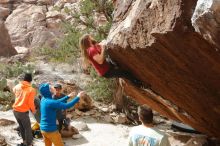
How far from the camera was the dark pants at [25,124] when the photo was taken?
8320 mm

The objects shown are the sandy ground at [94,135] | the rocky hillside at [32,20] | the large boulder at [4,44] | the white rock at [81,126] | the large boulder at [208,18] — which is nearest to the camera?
the large boulder at [208,18]

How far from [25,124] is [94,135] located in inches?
109

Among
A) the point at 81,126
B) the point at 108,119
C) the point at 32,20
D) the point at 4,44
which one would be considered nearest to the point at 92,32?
the point at 108,119

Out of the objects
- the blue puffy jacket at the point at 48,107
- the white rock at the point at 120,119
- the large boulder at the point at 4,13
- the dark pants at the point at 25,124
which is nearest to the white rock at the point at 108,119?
the white rock at the point at 120,119

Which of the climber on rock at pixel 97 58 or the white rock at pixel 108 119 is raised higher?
the climber on rock at pixel 97 58

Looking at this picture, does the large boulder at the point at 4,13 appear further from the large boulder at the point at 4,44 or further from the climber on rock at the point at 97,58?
the climber on rock at the point at 97,58

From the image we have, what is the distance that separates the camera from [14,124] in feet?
36.3

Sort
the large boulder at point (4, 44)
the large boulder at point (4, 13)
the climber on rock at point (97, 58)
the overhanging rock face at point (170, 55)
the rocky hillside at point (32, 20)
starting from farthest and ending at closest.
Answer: the large boulder at point (4, 13) → the rocky hillside at point (32, 20) → the large boulder at point (4, 44) → the climber on rock at point (97, 58) → the overhanging rock face at point (170, 55)

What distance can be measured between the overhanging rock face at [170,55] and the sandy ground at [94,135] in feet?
8.33

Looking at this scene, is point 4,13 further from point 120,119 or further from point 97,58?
point 97,58

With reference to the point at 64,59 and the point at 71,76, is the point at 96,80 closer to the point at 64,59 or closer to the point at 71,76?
the point at 64,59

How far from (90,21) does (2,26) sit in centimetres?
1078

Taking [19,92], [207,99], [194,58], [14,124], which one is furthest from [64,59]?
[194,58]

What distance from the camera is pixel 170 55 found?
223 inches
